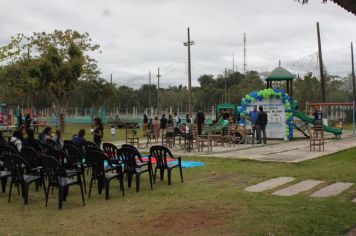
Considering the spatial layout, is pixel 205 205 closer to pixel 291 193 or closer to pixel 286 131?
pixel 291 193

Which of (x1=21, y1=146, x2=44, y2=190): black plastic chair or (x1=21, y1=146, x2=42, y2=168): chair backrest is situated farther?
(x1=21, y1=146, x2=42, y2=168): chair backrest

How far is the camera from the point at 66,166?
8914 mm

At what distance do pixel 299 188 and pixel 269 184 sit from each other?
0.72 m

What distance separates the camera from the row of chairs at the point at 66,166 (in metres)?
7.70

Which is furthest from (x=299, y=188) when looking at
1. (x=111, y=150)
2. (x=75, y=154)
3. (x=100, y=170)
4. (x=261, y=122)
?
(x=261, y=122)

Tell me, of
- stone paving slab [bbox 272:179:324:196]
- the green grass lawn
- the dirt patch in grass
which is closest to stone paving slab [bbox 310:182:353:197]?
the green grass lawn

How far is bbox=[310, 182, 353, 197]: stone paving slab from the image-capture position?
26.9 ft

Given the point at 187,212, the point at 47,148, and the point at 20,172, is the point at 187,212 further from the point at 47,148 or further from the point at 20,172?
the point at 47,148

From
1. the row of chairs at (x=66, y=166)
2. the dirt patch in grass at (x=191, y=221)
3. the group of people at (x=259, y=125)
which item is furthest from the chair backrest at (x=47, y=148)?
the group of people at (x=259, y=125)

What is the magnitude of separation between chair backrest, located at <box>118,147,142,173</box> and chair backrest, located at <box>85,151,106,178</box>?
85 centimetres

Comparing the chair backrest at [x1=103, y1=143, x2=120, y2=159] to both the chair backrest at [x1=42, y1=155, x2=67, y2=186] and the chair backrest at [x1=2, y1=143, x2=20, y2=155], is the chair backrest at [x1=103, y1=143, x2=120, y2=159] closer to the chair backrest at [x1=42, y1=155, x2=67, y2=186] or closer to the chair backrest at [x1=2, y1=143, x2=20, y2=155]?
the chair backrest at [x1=2, y1=143, x2=20, y2=155]

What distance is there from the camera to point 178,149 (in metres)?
18.0

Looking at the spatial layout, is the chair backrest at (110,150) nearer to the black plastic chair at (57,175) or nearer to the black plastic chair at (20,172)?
the black plastic chair at (20,172)

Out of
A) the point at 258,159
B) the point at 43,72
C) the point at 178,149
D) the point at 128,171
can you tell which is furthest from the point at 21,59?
the point at 128,171
